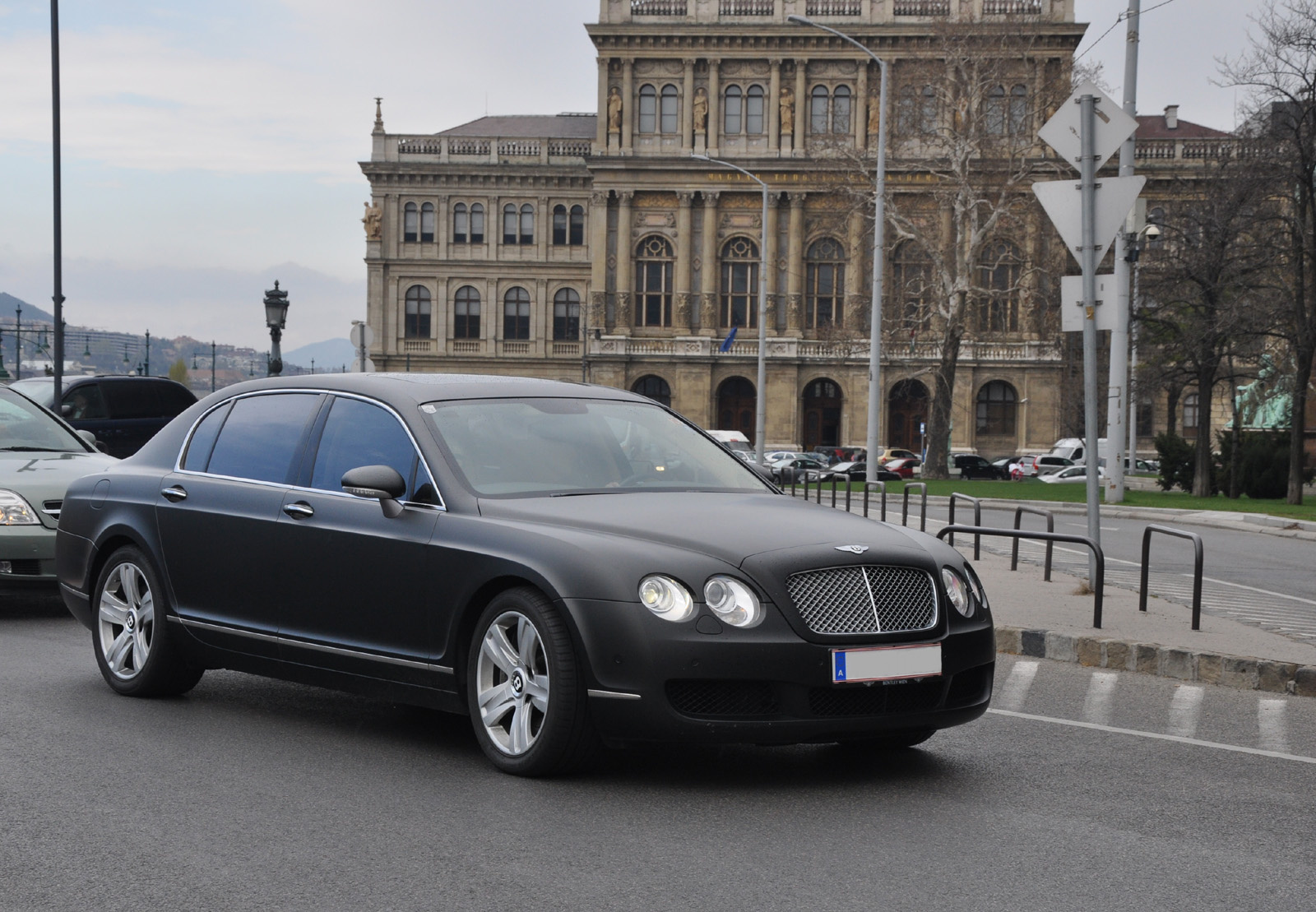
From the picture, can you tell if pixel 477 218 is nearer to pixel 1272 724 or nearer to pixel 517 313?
pixel 517 313

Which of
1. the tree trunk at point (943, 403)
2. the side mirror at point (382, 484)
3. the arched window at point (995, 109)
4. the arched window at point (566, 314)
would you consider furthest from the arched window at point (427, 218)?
the side mirror at point (382, 484)

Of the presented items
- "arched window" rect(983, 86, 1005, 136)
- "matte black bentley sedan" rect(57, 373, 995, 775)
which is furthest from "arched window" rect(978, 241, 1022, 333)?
"matte black bentley sedan" rect(57, 373, 995, 775)

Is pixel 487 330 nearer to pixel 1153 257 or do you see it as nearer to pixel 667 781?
pixel 1153 257

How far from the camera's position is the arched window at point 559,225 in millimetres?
91562

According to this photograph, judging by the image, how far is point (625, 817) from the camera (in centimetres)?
521

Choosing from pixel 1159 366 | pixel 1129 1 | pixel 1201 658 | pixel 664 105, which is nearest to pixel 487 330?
pixel 664 105

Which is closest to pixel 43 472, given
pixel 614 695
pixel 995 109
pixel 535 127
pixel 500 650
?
pixel 500 650

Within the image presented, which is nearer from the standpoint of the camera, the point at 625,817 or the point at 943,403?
the point at 625,817

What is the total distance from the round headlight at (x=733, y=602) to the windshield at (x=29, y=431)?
7.92m

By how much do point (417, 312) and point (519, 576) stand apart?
87254 millimetres

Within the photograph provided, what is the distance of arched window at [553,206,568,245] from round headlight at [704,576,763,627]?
87.3 metres

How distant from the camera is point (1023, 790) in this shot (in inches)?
228

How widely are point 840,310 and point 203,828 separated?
7398cm

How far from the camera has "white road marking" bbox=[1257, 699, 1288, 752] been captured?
7.07 m
